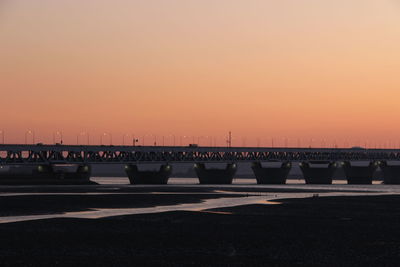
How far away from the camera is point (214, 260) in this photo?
38.1m

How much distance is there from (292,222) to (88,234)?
18.1m

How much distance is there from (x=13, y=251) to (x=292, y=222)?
86.2 feet

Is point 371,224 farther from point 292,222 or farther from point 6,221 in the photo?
point 6,221

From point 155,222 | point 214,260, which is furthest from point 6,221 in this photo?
point 214,260

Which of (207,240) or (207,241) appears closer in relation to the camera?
(207,241)

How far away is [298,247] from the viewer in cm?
4403

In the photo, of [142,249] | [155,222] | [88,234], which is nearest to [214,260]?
[142,249]

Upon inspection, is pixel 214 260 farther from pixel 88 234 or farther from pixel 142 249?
pixel 88 234

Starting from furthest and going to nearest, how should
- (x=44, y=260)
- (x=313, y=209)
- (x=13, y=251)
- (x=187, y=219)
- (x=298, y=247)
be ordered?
(x=313, y=209)
(x=187, y=219)
(x=298, y=247)
(x=13, y=251)
(x=44, y=260)

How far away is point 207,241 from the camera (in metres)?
46.7

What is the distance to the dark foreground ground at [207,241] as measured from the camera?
38.3 meters

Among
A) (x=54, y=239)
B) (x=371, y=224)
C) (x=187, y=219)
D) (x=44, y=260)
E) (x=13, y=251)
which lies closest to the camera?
(x=44, y=260)

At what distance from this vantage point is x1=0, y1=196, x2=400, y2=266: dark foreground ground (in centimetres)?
3831

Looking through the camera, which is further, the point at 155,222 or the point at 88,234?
the point at 155,222
